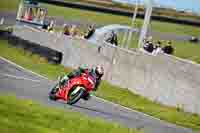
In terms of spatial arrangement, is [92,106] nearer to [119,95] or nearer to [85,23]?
[119,95]

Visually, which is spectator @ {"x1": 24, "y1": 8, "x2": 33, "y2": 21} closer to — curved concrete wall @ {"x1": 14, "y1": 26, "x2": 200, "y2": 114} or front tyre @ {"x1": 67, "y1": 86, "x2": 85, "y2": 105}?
curved concrete wall @ {"x1": 14, "y1": 26, "x2": 200, "y2": 114}

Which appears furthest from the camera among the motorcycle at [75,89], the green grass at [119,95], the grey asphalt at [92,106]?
the green grass at [119,95]

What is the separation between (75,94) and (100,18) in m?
49.7

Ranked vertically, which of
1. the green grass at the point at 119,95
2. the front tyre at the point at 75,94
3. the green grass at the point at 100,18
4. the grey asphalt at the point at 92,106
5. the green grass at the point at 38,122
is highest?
the green grass at the point at 38,122

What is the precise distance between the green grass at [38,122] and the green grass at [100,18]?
50105mm

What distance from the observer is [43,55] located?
29.9 meters

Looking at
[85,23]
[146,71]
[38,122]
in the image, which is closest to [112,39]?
[146,71]

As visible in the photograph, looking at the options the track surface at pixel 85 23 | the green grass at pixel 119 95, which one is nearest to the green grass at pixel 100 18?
the track surface at pixel 85 23

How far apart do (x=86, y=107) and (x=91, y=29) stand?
15591mm

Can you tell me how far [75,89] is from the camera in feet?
54.6

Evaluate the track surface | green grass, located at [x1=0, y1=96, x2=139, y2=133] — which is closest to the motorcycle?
green grass, located at [x1=0, y1=96, x2=139, y2=133]

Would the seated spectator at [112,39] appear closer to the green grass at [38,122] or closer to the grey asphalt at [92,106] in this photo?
the grey asphalt at [92,106]

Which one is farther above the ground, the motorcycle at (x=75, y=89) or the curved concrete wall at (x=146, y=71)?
the motorcycle at (x=75, y=89)

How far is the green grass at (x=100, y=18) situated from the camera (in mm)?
63219
